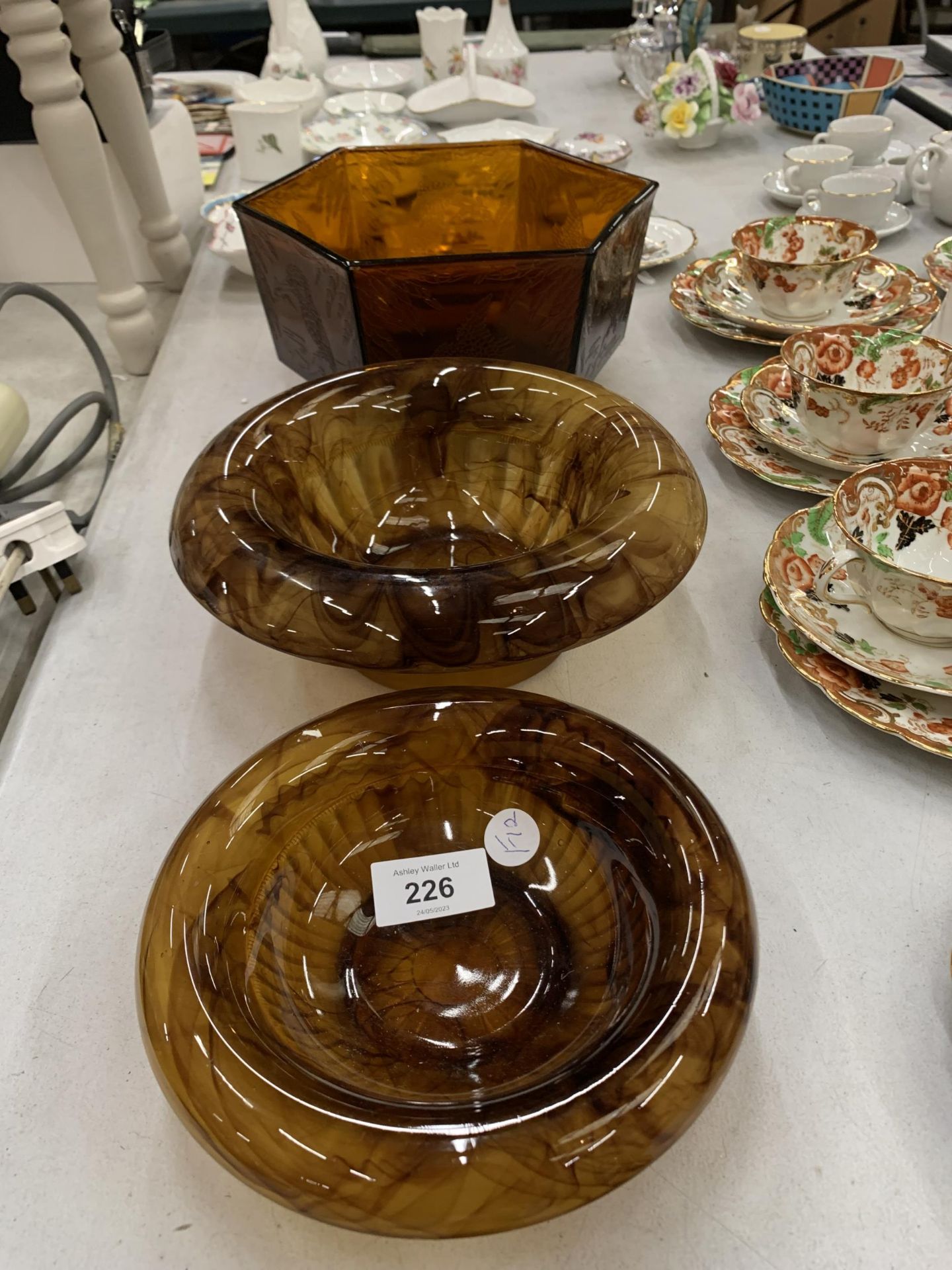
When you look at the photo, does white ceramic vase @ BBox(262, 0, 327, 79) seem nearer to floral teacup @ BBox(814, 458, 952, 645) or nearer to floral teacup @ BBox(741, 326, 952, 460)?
floral teacup @ BBox(741, 326, 952, 460)

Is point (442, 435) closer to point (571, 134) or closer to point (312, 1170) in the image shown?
point (312, 1170)

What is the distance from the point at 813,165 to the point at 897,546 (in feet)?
2.43

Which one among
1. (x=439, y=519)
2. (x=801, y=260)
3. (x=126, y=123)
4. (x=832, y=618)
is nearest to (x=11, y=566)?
(x=439, y=519)

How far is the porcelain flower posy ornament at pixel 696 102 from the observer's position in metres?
1.23

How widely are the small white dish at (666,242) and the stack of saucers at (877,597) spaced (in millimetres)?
520

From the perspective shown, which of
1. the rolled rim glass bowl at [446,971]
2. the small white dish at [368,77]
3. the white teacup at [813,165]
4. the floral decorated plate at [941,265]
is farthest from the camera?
the small white dish at [368,77]

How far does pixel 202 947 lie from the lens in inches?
13.3

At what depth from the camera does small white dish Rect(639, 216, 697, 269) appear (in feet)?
3.17

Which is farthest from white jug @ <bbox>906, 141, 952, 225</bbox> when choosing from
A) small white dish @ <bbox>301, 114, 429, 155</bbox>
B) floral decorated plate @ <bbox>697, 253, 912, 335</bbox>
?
small white dish @ <bbox>301, 114, 429, 155</bbox>

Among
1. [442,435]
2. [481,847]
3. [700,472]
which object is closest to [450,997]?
[481,847]

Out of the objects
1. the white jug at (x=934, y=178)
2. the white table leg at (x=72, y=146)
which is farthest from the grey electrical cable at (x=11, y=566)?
the white jug at (x=934, y=178)

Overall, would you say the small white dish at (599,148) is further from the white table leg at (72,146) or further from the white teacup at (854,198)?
the white table leg at (72,146)

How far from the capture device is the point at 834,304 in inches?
32.3

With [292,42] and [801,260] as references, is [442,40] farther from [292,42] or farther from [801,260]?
[801,260]
